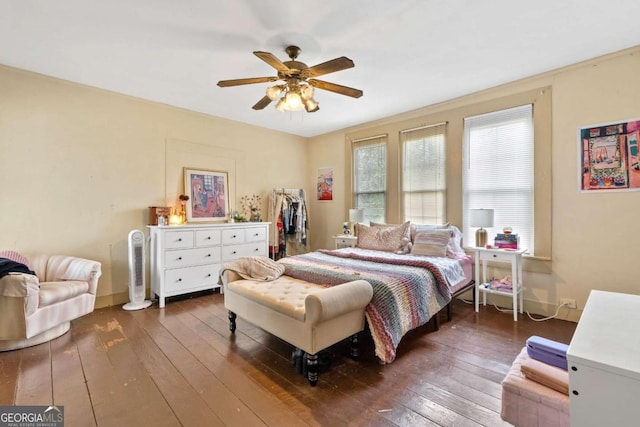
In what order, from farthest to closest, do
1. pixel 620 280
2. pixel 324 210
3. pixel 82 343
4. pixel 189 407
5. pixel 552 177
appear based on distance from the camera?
1. pixel 324 210
2. pixel 552 177
3. pixel 620 280
4. pixel 82 343
5. pixel 189 407

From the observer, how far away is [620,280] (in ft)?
8.95

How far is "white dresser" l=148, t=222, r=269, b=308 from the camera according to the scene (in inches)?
140

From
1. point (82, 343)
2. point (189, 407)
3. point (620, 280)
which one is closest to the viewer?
point (189, 407)

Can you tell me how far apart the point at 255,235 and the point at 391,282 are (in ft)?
8.59

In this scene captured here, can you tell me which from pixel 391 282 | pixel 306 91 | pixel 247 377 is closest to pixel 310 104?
pixel 306 91

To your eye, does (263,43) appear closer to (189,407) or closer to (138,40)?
(138,40)

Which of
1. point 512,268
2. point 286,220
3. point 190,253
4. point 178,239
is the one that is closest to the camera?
point 512,268

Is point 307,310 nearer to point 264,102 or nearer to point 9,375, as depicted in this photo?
point 264,102

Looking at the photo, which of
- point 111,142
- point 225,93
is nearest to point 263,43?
point 225,93

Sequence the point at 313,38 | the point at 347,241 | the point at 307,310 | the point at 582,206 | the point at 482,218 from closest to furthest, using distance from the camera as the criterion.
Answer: the point at 307,310
the point at 313,38
the point at 582,206
the point at 482,218
the point at 347,241

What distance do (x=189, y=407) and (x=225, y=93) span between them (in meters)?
3.26

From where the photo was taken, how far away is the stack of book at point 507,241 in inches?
126

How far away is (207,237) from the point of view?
3.89 metres

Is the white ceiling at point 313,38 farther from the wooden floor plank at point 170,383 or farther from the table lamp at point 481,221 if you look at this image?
the wooden floor plank at point 170,383
